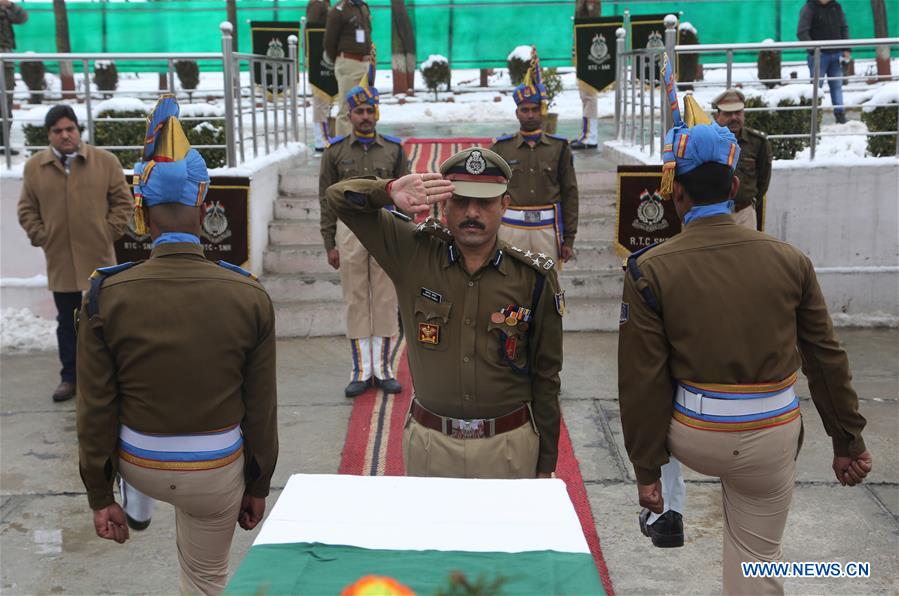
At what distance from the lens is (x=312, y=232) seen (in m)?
Answer: 9.83

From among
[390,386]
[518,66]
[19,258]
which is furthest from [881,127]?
[518,66]

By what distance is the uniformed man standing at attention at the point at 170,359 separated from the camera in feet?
10.5

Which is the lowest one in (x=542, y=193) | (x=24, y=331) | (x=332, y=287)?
(x=24, y=331)

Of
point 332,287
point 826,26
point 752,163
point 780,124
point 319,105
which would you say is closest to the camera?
point 752,163

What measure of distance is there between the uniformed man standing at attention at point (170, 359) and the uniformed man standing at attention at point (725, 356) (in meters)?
1.37

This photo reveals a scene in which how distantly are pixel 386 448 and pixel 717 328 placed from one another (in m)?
3.37

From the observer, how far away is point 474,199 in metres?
3.62

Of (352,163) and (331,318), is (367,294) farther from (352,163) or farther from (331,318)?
(331,318)

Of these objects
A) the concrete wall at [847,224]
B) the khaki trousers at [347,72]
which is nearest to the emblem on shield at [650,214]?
the concrete wall at [847,224]

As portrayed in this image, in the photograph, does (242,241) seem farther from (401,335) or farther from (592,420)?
(592,420)

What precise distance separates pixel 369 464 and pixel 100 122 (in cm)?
558

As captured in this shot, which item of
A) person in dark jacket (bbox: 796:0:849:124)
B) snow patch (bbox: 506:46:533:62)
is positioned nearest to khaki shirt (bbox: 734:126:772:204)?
person in dark jacket (bbox: 796:0:849:124)

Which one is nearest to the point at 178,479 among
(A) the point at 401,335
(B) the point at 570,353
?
(B) the point at 570,353

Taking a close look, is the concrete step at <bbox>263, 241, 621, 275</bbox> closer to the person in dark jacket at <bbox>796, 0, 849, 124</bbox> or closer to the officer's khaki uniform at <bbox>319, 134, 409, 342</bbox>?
the officer's khaki uniform at <bbox>319, 134, 409, 342</bbox>
